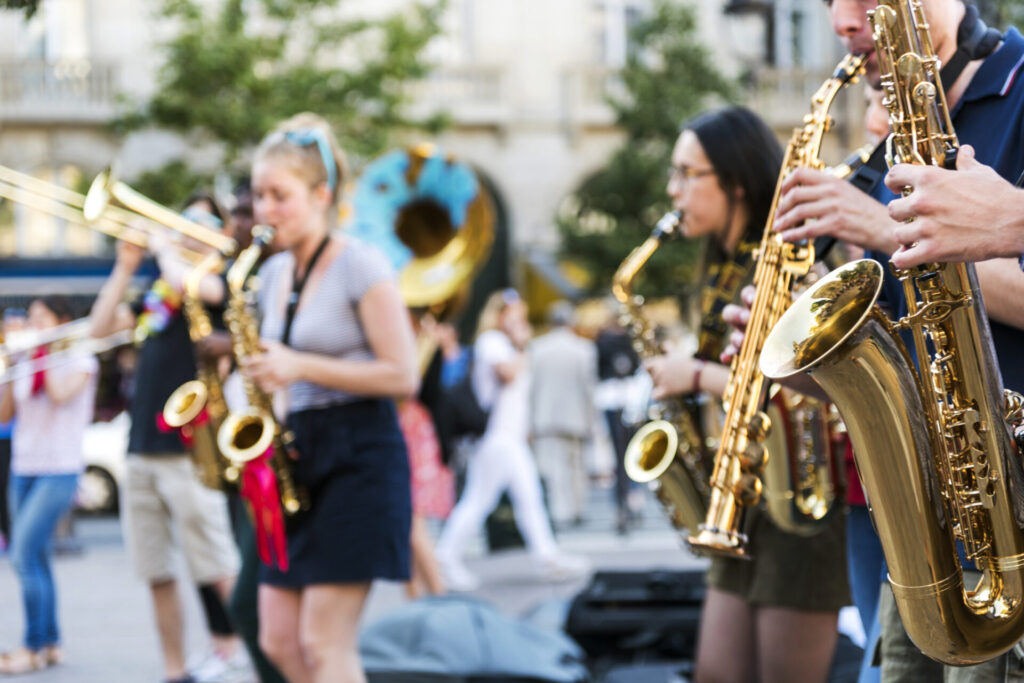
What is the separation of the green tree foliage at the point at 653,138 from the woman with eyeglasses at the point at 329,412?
1535 cm

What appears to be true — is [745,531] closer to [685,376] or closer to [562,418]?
[685,376]

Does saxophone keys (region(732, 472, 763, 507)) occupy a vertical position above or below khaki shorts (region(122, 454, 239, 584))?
above

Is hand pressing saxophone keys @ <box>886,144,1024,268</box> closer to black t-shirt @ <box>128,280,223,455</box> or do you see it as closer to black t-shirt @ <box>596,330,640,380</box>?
black t-shirt @ <box>128,280,223,455</box>

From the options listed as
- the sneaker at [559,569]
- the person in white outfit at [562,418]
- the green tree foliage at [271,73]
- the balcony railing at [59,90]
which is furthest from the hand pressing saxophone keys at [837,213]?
the balcony railing at [59,90]

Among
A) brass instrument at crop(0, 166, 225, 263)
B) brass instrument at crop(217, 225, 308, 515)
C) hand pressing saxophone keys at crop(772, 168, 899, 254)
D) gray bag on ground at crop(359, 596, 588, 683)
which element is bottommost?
gray bag on ground at crop(359, 596, 588, 683)

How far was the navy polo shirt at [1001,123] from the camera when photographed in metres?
2.17

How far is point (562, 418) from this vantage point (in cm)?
1179

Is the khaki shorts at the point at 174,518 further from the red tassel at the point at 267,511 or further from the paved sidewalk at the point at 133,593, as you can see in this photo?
the red tassel at the point at 267,511

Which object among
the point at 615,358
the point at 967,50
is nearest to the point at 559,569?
the point at 615,358

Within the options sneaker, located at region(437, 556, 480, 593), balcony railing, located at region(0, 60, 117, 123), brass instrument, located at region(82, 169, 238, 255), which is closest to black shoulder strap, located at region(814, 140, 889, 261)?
brass instrument, located at region(82, 169, 238, 255)

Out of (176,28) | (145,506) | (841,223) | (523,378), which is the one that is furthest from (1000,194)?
(176,28)

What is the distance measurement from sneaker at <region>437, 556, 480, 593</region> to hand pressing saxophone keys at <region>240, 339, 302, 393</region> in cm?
485

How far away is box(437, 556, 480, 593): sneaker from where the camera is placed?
8.32 metres

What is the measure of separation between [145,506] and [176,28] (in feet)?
55.4
